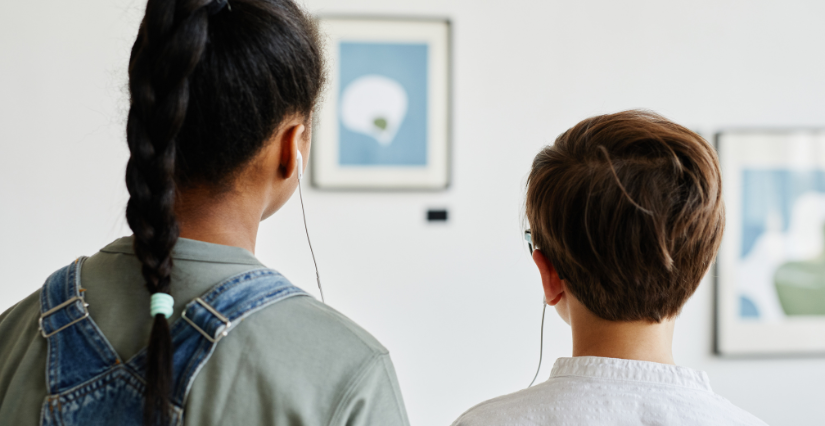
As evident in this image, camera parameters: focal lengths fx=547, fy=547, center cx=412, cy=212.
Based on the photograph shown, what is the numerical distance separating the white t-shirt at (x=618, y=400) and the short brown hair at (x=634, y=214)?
7cm

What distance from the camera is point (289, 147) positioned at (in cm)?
62

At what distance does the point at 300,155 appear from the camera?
642 mm

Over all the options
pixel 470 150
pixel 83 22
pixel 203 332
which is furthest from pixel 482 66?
pixel 203 332

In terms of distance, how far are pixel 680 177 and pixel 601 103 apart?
4.70 feet

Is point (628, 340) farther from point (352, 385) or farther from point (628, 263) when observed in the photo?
point (352, 385)

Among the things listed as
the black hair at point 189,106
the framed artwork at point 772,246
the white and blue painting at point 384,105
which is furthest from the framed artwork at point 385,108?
the black hair at point 189,106

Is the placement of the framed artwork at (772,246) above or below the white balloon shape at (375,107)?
below

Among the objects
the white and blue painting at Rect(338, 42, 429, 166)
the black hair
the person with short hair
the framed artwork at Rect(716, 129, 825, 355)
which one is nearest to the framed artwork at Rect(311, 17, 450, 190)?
the white and blue painting at Rect(338, 42, 429, 166)

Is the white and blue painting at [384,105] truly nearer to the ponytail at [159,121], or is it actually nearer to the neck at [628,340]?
the neck at [628,340]

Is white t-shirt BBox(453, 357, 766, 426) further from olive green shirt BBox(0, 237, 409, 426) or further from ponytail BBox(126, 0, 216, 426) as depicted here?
ponytail BBox(126, 0, 216, 426)

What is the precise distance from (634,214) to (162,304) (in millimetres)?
526

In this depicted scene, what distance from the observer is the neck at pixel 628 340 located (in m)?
0.71

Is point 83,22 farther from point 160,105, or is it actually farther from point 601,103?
point 601,103

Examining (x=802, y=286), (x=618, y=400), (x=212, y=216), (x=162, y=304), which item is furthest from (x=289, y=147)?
(x=802, y=286)
